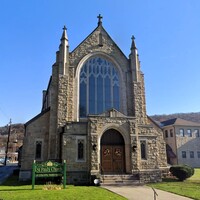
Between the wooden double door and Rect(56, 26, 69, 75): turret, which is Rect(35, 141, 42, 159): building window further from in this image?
Rect(56, 26, 69, 75): turret

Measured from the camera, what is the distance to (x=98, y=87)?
21906 mm

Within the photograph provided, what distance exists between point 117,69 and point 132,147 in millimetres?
8671

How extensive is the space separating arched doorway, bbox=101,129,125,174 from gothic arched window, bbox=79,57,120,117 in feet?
11.4

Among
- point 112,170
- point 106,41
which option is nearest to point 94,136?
point 112,170

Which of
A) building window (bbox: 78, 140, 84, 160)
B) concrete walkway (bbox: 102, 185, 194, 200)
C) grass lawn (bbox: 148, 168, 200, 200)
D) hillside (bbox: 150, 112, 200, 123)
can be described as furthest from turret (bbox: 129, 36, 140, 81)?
hillside (bbox: 150, 112, 200, 123)

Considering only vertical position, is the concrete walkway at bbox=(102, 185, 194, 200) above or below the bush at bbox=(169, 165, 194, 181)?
below

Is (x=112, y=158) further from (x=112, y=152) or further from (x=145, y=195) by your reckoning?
(x=145, y=195)

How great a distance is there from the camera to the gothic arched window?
834 inches

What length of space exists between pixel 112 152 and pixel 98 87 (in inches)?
270

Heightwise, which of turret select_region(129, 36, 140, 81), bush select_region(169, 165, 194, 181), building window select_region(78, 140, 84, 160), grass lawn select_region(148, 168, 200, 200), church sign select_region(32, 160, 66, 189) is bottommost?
grass lawn select_region(148, 168, 200, 200)

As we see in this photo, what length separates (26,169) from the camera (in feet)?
60.4

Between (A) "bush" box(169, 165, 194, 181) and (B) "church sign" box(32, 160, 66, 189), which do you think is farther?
(A) "bush" box(169, 165, 194, 181)

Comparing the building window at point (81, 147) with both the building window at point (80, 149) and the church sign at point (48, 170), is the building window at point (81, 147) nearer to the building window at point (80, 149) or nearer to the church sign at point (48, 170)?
the building window at point (80, 149)

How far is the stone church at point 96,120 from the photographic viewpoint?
683 inches
